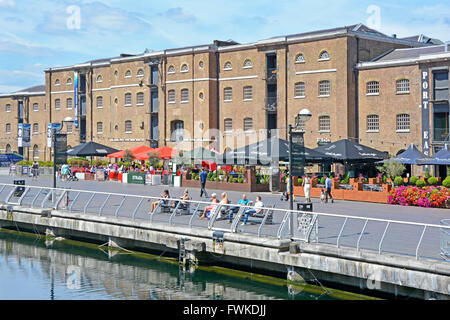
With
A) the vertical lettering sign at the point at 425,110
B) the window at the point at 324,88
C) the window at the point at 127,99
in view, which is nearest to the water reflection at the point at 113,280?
the vertical lettering sign at the point at 425,110

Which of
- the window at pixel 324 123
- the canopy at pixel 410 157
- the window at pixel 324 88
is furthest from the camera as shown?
the window at pixel 324 123

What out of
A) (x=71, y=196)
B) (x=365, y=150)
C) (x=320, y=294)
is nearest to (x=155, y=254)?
(x=71, y=196)

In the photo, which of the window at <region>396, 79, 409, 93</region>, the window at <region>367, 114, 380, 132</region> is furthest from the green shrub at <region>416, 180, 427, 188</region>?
the window at <region>367, 114, 380, 132</region>

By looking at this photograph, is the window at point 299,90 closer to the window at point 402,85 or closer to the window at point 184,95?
the window at point 402,85

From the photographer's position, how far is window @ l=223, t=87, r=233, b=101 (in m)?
57.9

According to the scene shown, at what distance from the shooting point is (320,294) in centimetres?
1739

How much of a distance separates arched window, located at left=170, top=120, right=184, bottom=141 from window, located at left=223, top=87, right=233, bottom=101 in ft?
18.4

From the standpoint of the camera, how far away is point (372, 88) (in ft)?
158

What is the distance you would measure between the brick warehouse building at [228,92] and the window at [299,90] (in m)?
0.08

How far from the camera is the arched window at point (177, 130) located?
6125 cm

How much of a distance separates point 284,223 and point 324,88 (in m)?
33.0

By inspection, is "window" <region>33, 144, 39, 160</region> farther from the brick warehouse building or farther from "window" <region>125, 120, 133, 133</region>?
"window" <region>125, 120, 133, 133</region>

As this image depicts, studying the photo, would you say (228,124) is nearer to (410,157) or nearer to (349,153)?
(349,153)
